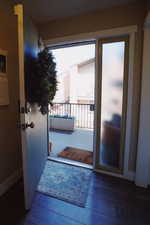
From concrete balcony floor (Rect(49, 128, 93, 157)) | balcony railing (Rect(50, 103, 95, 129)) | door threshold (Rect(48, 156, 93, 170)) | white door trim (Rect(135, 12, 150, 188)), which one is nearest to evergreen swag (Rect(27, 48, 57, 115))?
white door trim (Rect(135, 12, 150, 188))

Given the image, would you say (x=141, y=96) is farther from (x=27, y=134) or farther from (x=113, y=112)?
(x=27, y=134)

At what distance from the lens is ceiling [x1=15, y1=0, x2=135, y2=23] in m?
1.73

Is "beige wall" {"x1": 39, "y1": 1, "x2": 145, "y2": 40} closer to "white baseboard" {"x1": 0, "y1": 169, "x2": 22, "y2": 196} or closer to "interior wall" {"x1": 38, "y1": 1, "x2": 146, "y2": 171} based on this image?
"interior wall" {"x1": 38, "y1": 1, "x2": 146, "y2": 171}

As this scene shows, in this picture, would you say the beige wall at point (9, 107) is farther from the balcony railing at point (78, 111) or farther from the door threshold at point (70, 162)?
the balcony railing at point (78, 111)

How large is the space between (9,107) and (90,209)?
1614 mm

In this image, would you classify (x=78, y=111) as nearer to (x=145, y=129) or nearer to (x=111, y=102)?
(x=111, y=102)

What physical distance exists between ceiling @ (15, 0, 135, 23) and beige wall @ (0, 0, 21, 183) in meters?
0.33

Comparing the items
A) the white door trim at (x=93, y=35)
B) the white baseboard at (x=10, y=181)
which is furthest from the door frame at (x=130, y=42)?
the white baseboard at (x=10, y=181)

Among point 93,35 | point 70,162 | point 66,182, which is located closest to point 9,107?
point 66,182

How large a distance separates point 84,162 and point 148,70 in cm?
188

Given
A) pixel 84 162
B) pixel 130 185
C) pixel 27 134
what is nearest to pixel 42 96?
pixel 27 134

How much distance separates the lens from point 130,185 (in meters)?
1.92

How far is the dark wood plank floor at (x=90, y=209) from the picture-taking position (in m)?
1.38

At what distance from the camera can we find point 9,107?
1771mm
